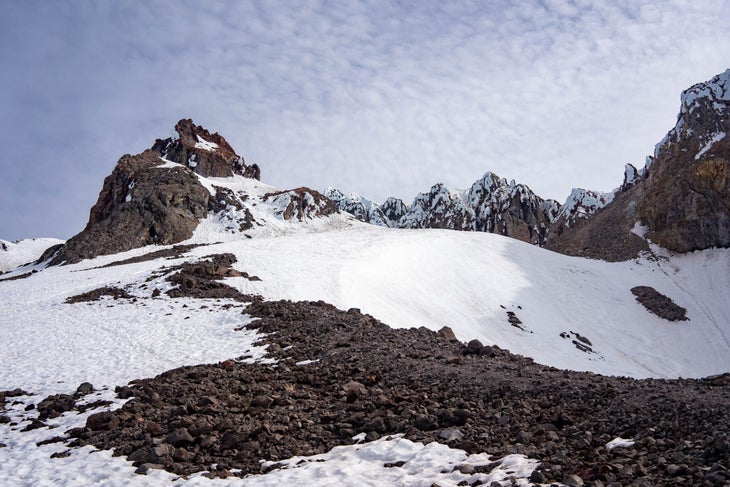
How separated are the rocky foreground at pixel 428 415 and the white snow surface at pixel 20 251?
100 meters

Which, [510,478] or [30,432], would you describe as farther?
[30,432]

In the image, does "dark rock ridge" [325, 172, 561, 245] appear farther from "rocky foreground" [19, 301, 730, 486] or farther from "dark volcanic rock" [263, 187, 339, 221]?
"rocky foreground" [19, 301, 730, 486]

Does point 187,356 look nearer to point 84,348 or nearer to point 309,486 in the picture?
point 84,348

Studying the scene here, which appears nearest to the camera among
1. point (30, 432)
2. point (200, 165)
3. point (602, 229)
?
point (30, 432)

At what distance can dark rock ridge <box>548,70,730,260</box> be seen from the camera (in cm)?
6094

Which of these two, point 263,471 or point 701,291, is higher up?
point 263,471

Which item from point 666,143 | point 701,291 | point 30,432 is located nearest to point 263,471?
point 30,432

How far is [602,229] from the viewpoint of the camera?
237 ft

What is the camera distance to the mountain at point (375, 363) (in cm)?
841

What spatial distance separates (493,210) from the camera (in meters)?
145

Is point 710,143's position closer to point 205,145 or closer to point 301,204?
point 301,204

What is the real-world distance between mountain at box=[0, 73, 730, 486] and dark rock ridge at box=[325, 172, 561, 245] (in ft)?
237

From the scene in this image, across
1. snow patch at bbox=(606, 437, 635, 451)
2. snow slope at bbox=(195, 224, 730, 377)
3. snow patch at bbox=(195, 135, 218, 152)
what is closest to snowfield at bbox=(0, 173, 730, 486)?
snow slope at bbox=(195, 224, 730, 377)

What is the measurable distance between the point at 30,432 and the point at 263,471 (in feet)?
23.0
